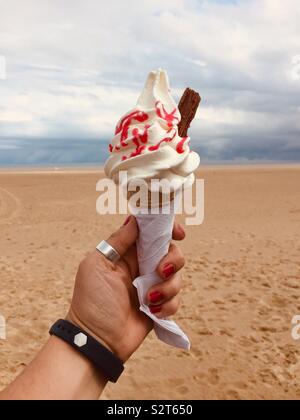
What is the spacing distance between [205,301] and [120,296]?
4501 mm

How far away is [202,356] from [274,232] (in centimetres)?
776

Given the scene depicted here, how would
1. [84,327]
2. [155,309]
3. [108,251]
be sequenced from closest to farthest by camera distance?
[84,327] < [108,251] < [155,309]

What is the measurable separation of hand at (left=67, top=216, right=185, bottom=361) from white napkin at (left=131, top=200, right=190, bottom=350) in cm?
5

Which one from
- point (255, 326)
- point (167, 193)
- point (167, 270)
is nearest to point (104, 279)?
point (167, 270)

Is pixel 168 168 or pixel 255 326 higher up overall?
pixel 168 168

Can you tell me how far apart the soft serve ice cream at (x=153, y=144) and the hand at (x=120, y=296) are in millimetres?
364

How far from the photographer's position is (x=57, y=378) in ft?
7.45

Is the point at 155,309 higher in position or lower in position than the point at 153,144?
lower

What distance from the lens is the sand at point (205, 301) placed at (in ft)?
15.8

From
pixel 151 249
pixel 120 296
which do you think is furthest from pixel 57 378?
pixel 151 249

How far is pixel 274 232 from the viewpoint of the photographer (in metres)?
12.5

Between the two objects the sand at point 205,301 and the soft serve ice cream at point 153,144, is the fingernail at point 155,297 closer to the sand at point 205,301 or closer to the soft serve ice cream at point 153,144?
the soft serve ice cream at point 153,144

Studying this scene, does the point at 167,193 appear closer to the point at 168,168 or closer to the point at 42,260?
the point at 168,168
